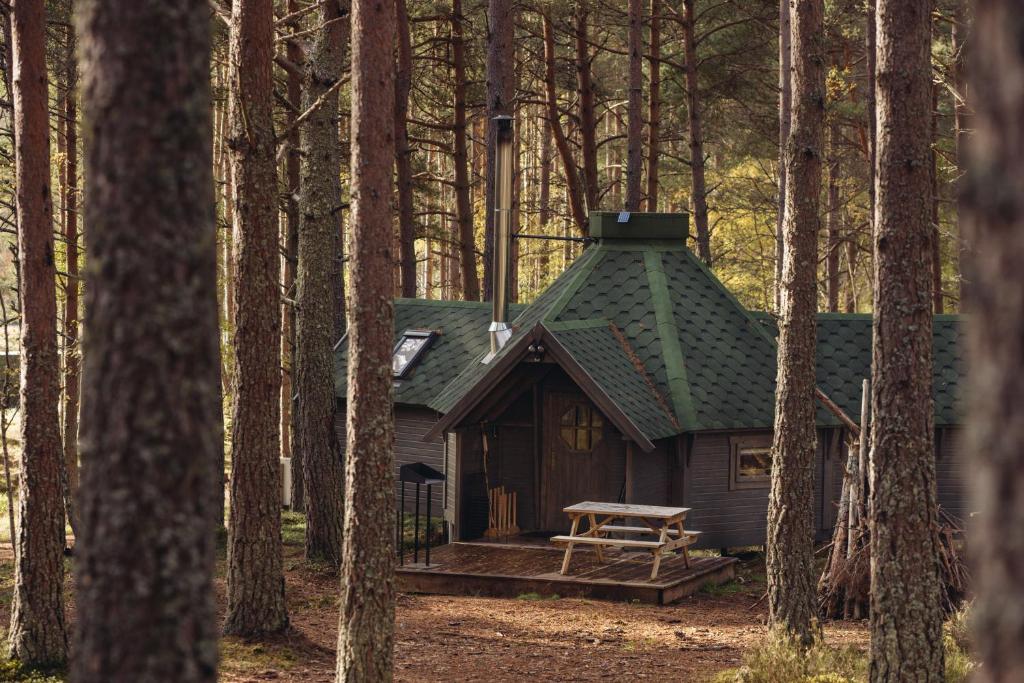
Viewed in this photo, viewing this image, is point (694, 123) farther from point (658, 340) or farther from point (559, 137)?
point (658, 340)

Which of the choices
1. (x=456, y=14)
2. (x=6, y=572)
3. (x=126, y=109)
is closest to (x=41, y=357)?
(x=126, y=109)

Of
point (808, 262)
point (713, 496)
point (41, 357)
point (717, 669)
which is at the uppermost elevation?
point (808, 262)

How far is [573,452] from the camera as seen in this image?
659 inches

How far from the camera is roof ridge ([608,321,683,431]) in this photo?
16328mm

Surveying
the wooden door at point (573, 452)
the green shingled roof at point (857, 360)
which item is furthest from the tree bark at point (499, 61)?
the green shingled roof at point (857, 360)

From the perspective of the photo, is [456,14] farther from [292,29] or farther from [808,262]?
[808,262]

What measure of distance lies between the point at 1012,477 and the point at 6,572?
16401mm

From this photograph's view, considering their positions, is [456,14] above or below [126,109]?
above

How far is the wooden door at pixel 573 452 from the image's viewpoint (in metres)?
16.6

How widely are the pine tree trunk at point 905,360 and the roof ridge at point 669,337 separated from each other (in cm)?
767

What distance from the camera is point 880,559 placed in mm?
8523

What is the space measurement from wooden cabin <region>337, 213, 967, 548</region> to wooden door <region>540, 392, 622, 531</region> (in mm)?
20

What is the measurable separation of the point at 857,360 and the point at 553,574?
656cm

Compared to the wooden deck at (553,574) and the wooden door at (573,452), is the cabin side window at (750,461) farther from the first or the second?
the wooden door at (573,452)
